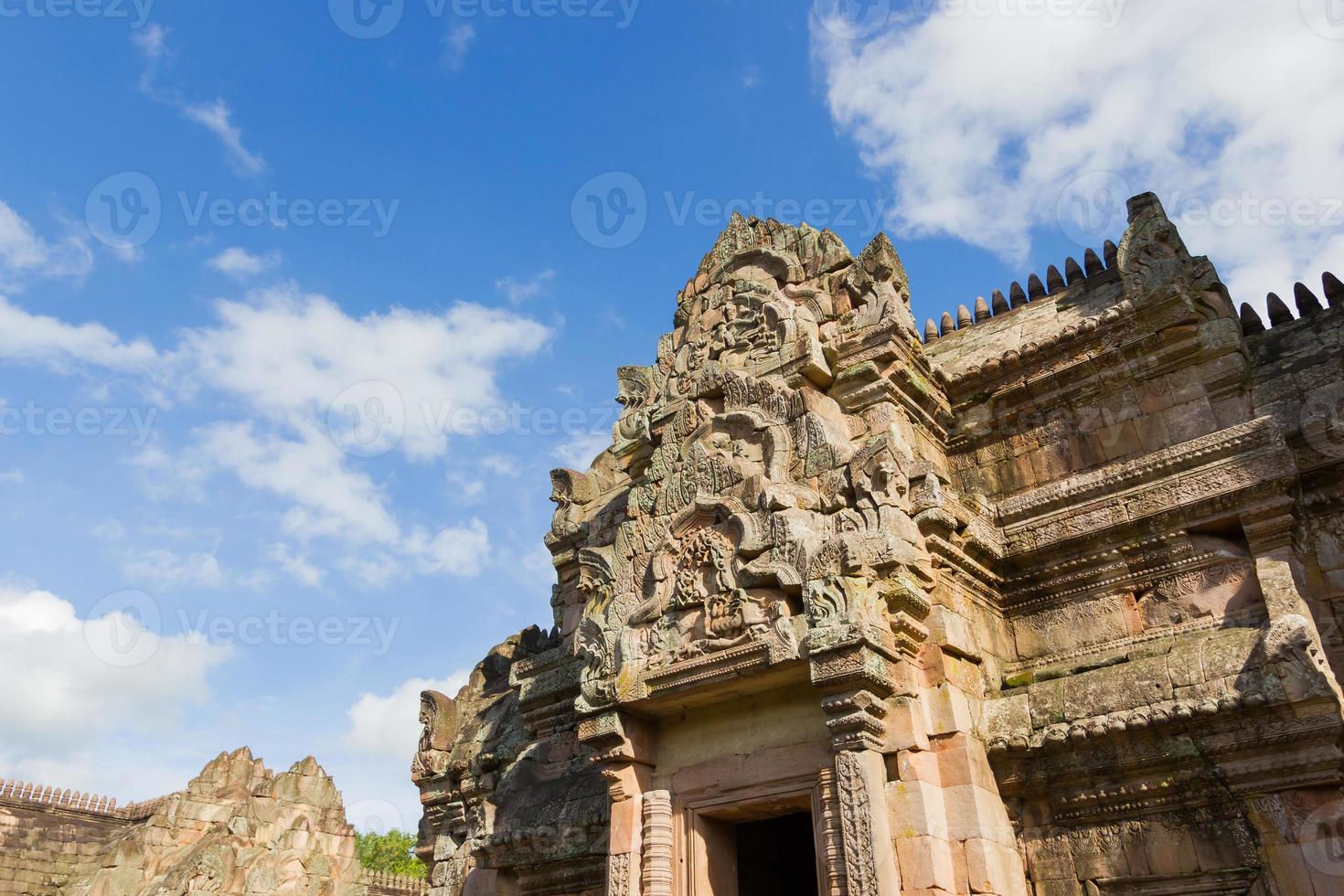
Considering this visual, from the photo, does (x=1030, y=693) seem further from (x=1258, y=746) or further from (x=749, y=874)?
(x=749, y=874)

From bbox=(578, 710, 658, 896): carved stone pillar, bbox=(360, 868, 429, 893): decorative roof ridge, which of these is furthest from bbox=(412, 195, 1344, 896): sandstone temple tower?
bbox=(360, 868, 429, 893): decorative roof ridge

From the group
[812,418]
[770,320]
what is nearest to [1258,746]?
[812,418]

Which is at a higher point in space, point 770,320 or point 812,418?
point 770,320

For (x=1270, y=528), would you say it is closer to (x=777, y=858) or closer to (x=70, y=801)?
(x=777, y=858)

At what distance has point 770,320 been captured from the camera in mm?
10336

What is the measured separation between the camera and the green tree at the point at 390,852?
52.4 metres

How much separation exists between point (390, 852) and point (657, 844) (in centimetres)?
5207

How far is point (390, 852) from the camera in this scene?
54312 mm

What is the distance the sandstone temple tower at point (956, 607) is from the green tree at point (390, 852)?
46.2 m

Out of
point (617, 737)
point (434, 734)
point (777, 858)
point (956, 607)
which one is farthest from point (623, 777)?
point (434, 734)

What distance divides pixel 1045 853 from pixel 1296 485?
362 cm

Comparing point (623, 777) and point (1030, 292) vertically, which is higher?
point (1030, 292)

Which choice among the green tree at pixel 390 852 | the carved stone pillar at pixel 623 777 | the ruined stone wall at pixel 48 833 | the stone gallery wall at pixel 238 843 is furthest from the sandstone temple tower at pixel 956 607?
the green tree at pixel 390 852

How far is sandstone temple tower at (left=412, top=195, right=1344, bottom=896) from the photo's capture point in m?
7.18
